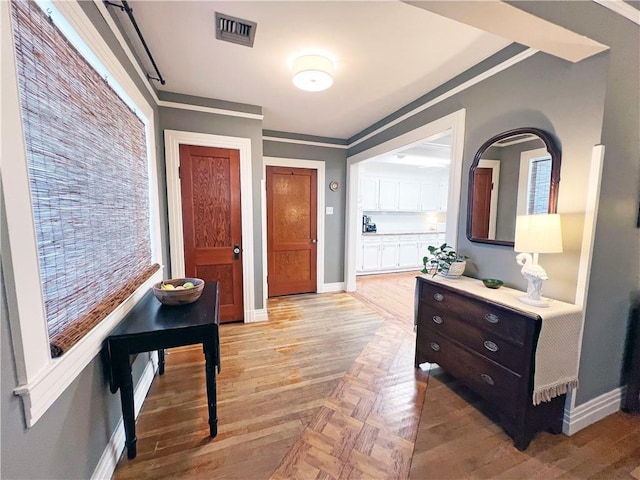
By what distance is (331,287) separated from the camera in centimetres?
466

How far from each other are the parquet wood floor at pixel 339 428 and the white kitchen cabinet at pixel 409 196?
14.4 ft

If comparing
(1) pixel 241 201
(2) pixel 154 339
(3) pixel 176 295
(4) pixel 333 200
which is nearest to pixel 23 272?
(2) pixel 154 339

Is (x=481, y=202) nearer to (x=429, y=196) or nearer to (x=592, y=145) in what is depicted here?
(x=592, y=145)

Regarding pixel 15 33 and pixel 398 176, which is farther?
pixel 398 176

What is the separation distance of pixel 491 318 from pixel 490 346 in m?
0.19

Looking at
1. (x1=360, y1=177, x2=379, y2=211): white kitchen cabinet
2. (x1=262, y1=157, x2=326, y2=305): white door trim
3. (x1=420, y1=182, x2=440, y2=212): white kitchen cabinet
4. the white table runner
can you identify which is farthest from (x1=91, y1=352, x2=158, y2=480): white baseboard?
(x1=420, y1=182, x2=440, y2=212): white kitchen cabinet

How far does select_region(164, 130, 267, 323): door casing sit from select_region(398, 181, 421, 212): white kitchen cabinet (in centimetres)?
428

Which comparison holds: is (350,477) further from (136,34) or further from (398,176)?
(398,176)

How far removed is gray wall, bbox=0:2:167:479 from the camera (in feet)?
2.56

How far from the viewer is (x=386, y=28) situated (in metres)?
1.77

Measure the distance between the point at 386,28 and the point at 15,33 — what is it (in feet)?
6.04

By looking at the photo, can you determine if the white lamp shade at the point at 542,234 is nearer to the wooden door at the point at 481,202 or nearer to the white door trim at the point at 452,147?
the wooden door at the point at 481,202

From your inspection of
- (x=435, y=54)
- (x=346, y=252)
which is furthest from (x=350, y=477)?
(x=346, y=252)

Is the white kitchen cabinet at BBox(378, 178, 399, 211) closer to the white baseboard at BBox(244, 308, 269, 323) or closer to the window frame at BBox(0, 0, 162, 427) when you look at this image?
the white baseboard at BBox(244, 308, 269, 323)
